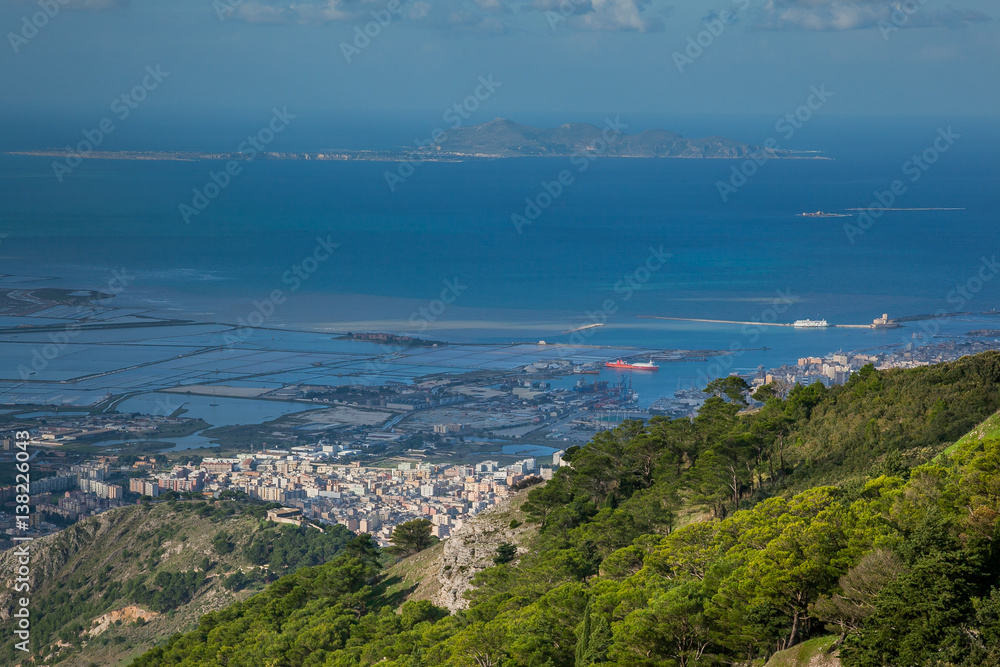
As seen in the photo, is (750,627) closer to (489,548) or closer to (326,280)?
(489,548)

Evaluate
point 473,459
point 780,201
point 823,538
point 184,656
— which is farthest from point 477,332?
point 780,201
